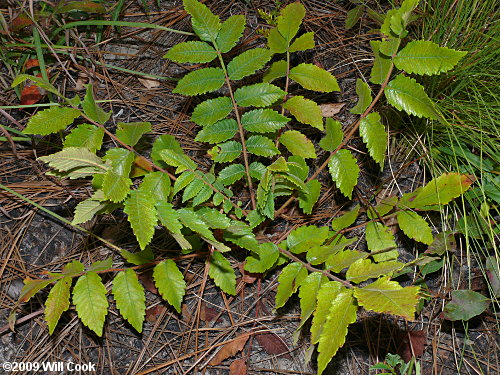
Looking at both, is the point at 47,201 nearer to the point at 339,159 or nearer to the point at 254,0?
the point at 339,159

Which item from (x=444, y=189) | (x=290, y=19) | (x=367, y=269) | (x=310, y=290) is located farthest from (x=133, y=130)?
(x=444, y=189)

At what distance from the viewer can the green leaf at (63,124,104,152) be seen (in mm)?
1693

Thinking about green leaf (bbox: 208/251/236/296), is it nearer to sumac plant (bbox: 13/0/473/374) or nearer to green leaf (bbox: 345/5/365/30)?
sumac plant (bbox: 13/0/473/374)

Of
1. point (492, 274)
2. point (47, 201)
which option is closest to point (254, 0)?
point (47, 201)

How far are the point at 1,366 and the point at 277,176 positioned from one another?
1388mm

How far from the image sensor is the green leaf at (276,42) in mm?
1908

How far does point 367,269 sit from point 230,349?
0.78 metres

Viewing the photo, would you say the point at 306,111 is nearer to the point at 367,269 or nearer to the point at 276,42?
the point at 276,42

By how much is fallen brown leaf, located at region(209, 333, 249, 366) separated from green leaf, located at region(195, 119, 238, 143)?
86 cm

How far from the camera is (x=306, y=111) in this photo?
1887 mm

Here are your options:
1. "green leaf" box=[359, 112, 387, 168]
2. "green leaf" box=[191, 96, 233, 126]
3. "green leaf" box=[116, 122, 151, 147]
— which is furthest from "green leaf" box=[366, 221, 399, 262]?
"green leaf" box=[116, 122, 151, 147]

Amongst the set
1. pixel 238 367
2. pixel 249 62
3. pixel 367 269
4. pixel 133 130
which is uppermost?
pixel 249 62

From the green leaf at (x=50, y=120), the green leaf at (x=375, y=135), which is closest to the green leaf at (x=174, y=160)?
the green leaf at (x=50, y=120)

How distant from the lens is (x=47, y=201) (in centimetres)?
220
